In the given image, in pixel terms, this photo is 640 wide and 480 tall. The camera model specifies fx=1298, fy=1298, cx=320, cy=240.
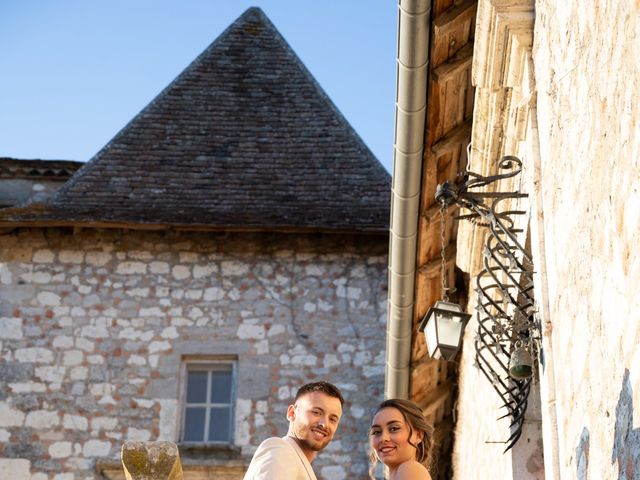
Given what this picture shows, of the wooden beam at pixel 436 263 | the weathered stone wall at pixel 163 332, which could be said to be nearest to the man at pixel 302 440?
the wooden beam at pixel 436 263

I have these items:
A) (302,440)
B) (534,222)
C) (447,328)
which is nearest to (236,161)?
(447,328)

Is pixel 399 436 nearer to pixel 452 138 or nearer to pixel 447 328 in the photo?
pixel 447 328

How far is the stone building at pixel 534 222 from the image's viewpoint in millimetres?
3455

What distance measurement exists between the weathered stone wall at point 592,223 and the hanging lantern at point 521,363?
46 cm

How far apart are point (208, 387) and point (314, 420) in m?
9.03

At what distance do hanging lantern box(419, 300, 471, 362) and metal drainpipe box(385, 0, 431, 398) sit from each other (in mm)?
729

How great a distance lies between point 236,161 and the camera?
1471cm

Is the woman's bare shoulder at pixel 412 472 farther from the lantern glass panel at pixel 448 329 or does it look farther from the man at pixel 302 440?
the lantern glass panel at pixel 448 329

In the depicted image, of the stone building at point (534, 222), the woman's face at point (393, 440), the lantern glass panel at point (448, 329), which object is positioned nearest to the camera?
the stone building at point (534, 222)

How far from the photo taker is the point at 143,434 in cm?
1255

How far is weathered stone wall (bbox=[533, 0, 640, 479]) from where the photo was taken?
329cm

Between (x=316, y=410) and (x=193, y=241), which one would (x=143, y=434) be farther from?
(x=316, y=410)

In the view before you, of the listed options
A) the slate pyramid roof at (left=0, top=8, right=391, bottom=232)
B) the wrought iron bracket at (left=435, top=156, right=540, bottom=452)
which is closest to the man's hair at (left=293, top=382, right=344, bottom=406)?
the wrought iron bracket at (left=435, top=156, right=540, bottom=452)

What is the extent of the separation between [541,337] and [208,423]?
27.1 ft
